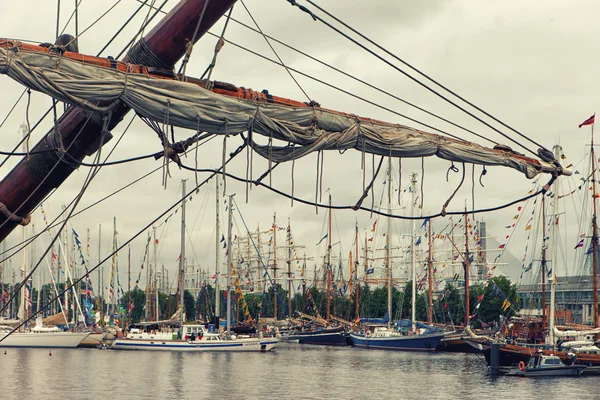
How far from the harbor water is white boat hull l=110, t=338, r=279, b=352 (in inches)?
43.5

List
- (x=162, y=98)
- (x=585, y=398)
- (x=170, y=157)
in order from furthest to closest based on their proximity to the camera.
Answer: (x=585, y=398), (x=170, y=157), (x=162, y=98)

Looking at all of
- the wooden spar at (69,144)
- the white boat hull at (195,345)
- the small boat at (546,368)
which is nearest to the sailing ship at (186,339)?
the white boat hull at (195,345)

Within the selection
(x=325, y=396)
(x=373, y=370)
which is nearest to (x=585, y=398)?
(x=325, y=396)

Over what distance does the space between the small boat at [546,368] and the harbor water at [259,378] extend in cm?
66

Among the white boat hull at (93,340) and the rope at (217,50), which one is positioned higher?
the rope at (217,50)

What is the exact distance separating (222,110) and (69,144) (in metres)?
2.43

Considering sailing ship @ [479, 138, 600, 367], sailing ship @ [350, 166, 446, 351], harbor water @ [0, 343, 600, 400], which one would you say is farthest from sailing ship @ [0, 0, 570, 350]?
sailing ship @ [350, 166, 446, 351]

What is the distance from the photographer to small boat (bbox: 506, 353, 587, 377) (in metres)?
60.0

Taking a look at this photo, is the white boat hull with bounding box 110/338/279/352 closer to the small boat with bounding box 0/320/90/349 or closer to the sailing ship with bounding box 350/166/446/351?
the small boat with bounding box 0/320/90/349

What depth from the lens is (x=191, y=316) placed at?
166m

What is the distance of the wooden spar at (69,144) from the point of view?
948 cm

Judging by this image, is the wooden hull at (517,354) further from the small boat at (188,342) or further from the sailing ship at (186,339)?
the small boat at (188,342)

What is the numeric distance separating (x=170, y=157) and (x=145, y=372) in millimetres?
56670

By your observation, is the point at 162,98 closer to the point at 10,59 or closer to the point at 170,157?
the point at 170,157
